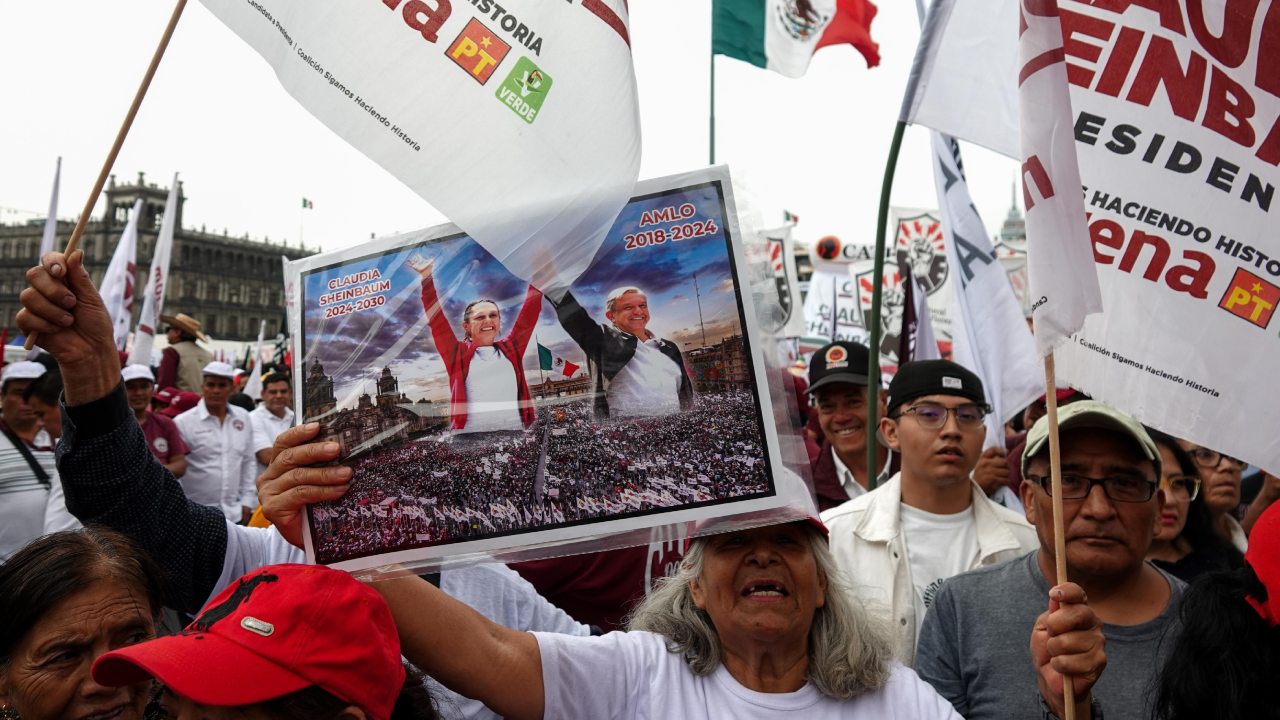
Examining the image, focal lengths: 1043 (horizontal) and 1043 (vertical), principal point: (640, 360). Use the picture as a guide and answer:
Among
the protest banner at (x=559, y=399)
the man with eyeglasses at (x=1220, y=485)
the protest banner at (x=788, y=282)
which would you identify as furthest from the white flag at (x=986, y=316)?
the protest banner at (x=559, y=399)

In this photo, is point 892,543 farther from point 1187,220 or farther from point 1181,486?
point 1187,220

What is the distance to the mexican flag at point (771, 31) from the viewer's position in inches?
267

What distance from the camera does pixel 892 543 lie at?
3439 mm

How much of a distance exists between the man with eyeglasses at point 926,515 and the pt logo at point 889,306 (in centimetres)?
492

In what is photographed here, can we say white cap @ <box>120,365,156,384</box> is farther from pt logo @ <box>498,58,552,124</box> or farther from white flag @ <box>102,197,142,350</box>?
pt logo @ <box>498,58,552,124</box>

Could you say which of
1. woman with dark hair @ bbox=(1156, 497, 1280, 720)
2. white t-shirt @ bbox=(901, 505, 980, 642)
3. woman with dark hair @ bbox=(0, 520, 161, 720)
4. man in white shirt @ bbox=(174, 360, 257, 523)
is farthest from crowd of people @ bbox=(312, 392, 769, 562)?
man in white shirt @ bbox=(174, 360, 257, 523)

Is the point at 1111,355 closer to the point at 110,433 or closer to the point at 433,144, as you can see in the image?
the point at 433,144

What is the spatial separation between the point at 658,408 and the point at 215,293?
285ft

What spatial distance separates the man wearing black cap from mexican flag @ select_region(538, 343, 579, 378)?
10.5 feet

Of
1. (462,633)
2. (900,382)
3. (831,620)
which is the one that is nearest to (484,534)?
(462,633)

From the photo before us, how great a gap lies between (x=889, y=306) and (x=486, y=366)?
9781 millimetres

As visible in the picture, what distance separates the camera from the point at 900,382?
3.92m

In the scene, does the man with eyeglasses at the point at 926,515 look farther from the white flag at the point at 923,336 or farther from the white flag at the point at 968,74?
the white flag at the point at 923,336

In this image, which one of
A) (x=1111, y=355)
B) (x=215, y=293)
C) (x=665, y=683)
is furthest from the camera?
(x=215, y=293)
